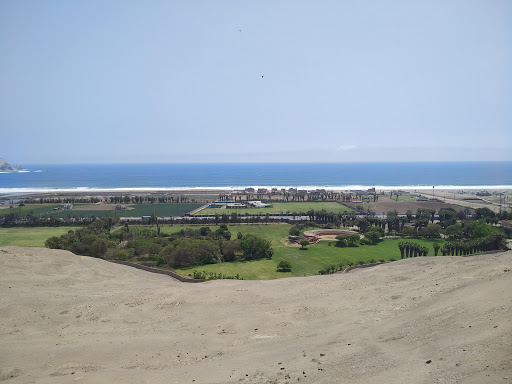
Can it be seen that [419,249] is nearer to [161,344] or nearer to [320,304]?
[320,304]

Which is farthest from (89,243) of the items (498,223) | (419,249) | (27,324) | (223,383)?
(498,223)

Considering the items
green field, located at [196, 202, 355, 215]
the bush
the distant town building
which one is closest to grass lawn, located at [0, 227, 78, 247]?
the bush

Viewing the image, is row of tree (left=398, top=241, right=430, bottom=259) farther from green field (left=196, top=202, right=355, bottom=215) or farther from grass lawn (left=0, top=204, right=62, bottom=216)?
grass lawn (left=0, top=204, right=62, bottom=216)

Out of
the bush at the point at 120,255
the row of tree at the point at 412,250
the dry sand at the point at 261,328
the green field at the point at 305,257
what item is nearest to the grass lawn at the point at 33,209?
the bush at the point at 120,255

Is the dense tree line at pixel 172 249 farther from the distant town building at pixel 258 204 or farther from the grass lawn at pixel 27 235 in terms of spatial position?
the distant town building at pixel 258 204

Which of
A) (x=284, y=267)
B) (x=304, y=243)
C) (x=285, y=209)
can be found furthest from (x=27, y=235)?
(x=285, y=209)

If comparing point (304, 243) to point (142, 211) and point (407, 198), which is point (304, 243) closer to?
point (142, 211)

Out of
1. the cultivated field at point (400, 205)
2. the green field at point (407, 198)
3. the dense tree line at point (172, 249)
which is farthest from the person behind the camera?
the green field at point (407, 198)
